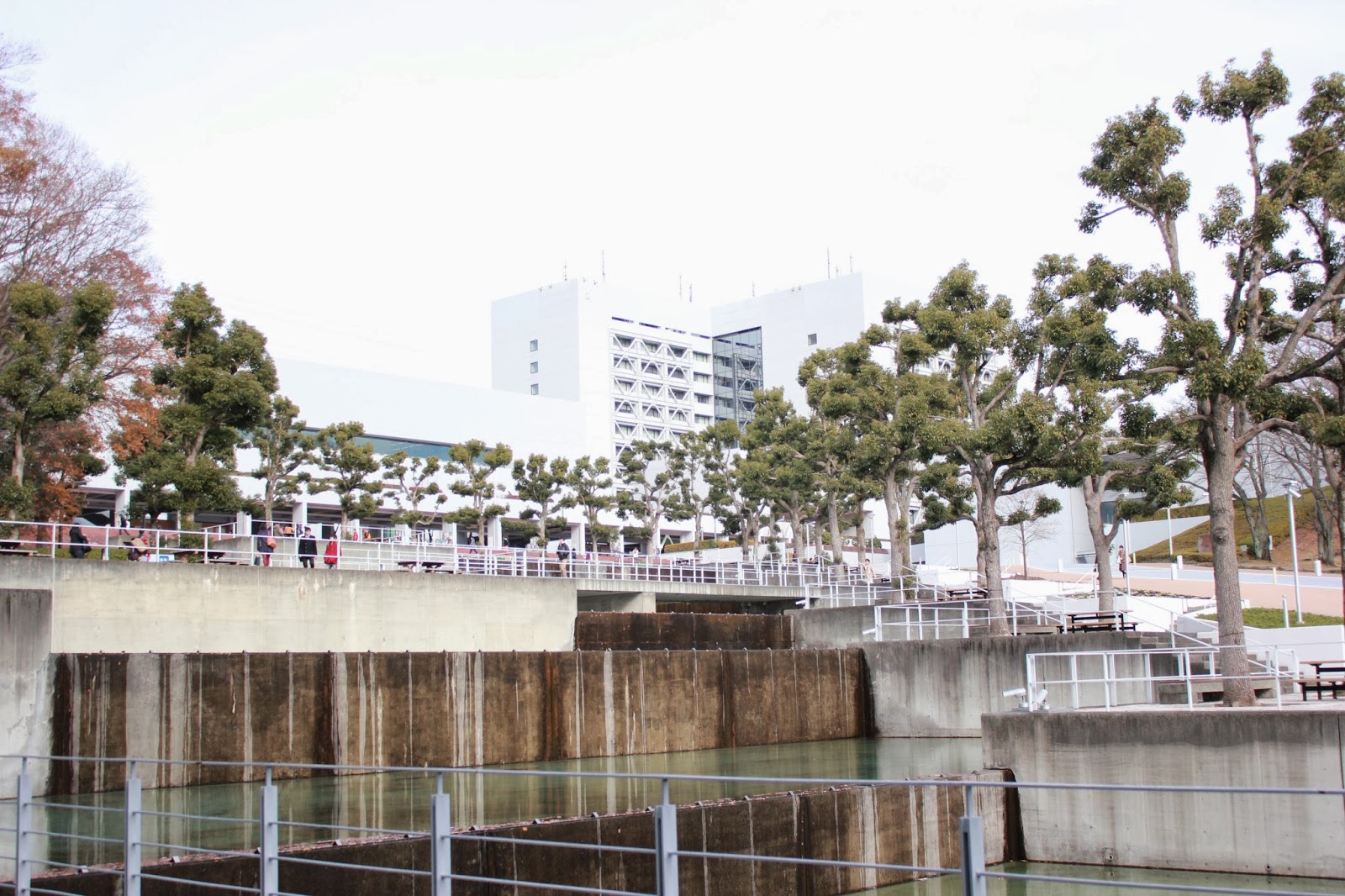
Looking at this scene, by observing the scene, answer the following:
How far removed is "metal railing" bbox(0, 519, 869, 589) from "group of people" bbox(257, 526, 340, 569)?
4 cm

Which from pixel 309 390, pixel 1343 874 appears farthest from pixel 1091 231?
pixel 309 390

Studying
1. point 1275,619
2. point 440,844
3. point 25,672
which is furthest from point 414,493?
point 440,844

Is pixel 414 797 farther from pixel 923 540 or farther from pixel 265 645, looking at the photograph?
pixel 923 540

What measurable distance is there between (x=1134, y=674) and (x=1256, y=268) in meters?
11.4

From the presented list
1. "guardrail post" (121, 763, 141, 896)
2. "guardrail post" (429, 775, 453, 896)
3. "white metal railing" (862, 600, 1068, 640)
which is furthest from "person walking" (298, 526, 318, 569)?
"guardrail post" (429, 775, 453, 896)

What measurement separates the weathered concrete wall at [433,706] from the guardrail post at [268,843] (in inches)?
597

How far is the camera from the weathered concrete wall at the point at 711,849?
43.1 ft

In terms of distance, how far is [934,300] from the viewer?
117 ft

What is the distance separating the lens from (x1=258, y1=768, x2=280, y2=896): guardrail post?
823cm

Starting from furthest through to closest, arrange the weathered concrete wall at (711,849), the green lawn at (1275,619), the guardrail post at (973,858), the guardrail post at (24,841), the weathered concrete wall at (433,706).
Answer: the green lawn at (1275,619) → the weathered concrete wall at (433,706) → the weathered concrete wall at (711,849) → the guardrail post at (24,841) → the guardrail post at (973,858)

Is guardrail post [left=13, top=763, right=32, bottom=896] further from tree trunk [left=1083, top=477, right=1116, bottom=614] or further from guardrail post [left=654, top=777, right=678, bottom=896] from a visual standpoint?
tree trunk [left=1083, top=477, right=1116, bottom=614]

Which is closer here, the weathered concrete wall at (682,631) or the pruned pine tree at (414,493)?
the weathered concrete wall at (682,631)

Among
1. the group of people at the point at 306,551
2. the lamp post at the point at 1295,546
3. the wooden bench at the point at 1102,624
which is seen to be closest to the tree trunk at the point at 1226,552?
the wooden bench at the point at 1102,624

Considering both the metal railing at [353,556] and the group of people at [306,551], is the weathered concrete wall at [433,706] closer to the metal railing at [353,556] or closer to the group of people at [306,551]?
the metal railing at [353,556]
